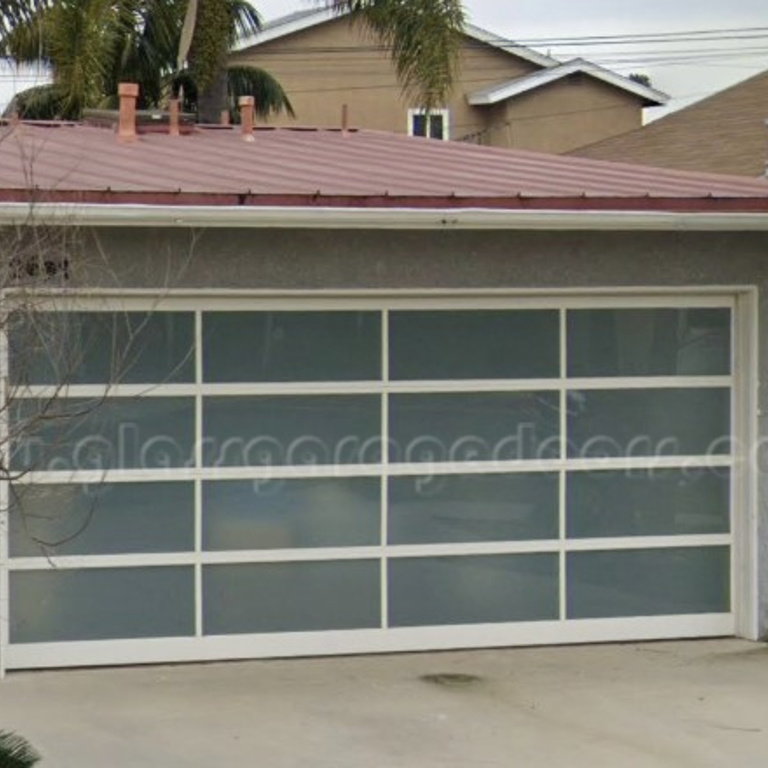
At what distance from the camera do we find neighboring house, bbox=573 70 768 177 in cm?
1761

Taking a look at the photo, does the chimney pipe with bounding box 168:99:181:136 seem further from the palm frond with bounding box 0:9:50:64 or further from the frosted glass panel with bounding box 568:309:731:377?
the frosted glass panel with bounding box 568:309:731:377

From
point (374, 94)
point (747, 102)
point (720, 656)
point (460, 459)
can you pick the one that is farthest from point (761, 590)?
point (374, 94)

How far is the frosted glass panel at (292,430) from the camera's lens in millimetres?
9914

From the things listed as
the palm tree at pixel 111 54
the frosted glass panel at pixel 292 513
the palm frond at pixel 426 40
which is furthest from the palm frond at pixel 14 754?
the palm frond at pixel 426 40

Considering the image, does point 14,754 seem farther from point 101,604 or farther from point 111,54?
point 111,54

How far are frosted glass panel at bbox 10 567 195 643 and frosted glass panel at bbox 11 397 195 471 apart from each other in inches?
24.9

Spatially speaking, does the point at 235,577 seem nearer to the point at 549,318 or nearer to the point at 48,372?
the point at 48,372

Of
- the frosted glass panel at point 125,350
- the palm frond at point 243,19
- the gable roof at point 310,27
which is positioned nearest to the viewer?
the frosted glass panel at point 125,350

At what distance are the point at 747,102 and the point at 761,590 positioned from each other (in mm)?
10513

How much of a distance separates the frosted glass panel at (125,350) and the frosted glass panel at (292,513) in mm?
761

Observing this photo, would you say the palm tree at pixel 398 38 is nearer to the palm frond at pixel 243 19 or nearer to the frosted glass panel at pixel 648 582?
the palm frond at pixel 243 19

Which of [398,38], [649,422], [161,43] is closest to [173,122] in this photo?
[649,422]

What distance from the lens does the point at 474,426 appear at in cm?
1030

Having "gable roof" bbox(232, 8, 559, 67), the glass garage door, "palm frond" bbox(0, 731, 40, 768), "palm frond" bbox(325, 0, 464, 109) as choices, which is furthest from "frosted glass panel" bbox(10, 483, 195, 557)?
"gable roof" bbox(232, 8, 559, 67)
